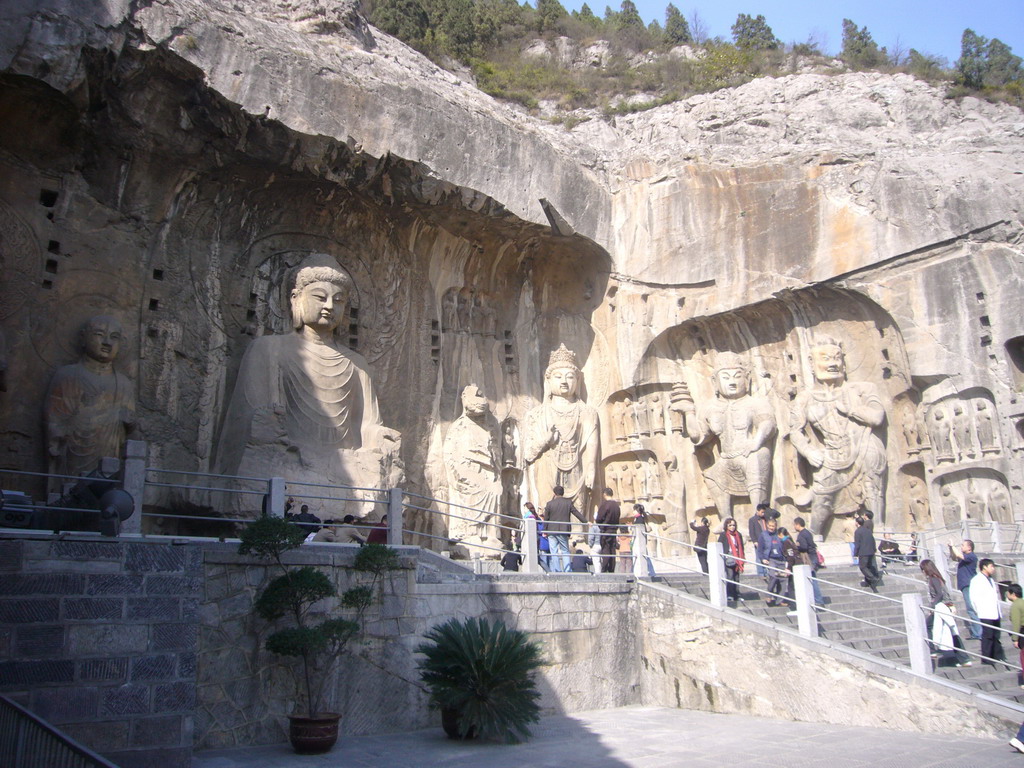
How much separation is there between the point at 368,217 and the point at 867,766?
36.3 ft

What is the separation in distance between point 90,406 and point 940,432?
40.9 feet

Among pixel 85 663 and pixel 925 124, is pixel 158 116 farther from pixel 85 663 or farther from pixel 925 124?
pixel 925 124

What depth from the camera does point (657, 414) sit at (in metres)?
15.9

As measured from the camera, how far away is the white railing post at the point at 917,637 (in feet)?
25.6

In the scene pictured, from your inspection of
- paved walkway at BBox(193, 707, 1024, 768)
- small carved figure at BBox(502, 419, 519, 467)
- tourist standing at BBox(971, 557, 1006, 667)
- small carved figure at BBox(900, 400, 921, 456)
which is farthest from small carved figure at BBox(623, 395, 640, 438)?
paved walkway at BBox(193, 707, 1024, 768)

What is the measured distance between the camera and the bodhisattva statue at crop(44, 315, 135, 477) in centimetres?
1111

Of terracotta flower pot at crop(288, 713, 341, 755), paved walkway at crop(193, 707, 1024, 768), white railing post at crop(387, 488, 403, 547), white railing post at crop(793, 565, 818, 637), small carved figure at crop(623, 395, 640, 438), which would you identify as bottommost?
paved walkway at crop(193, 707, 1024, 768)

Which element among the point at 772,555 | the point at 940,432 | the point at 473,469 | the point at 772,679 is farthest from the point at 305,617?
the point at 940,432

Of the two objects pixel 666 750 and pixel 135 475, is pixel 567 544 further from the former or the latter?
pixel 135 475

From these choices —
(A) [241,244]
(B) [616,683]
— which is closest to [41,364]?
(A) [241,244]

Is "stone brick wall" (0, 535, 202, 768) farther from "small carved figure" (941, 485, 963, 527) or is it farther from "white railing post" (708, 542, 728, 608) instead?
"small carved figure" (941, 485, 963, 527)

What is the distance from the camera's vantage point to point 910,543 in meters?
13.5

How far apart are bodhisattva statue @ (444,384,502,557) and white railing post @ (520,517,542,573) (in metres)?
3.20

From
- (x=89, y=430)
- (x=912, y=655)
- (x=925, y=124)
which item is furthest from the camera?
(x=925, y=124)
